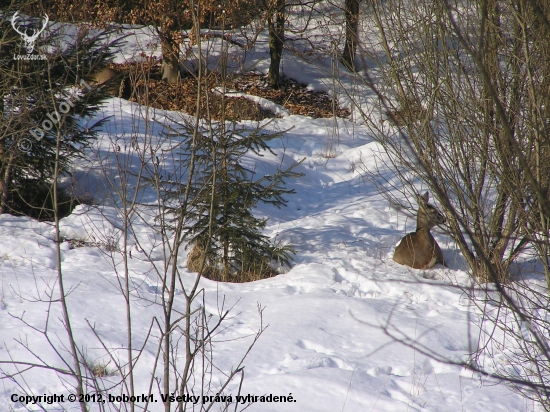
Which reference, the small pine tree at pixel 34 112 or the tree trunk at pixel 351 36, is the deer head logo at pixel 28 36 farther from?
the tree trunk at pixel 351 36

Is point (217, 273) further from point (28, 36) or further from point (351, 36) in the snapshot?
point (28, 36)

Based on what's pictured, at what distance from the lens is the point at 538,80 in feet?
12.0

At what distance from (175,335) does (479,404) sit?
7.24ft

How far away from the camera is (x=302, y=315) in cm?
412

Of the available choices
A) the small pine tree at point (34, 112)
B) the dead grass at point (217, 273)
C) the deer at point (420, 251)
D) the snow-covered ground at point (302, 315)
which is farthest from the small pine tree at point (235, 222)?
the small pine tree at point (34, 112)

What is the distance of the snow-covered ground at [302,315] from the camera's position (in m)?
3.02

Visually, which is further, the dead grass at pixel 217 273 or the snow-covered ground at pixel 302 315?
the dead grass at pixel 217 273

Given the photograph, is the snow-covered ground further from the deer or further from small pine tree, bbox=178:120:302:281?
small pine tree, bbox=178:120:302:281

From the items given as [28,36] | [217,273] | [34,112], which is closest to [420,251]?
[217,273]

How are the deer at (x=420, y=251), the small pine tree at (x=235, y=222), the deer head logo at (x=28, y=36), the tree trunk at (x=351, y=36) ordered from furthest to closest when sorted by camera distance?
the deer head logo at (x=28, y=36)
the deer at (x=420, y=251)
the small pine tree at (x=235, y=222)
the tree trunk at (x=351, y=36)

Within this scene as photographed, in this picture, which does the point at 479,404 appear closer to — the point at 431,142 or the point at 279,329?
the point at 279,329

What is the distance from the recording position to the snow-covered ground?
302cm

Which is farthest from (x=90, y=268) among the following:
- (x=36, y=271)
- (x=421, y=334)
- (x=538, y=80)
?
(x=538, y=80)

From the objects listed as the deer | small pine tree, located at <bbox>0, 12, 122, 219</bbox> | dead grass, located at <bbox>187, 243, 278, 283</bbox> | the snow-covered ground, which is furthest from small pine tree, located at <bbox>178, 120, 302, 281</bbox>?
small pine tree, located at <bbox>0, 12, 122, 219</bbox>
